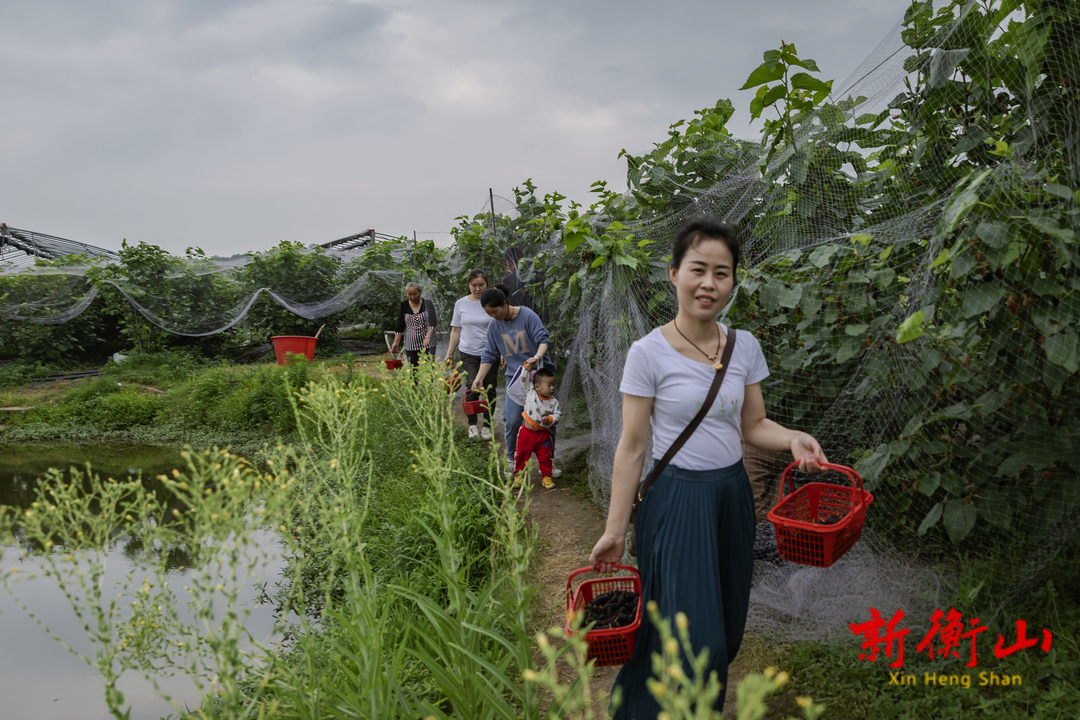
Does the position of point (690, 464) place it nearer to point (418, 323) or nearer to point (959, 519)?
point (959, 519)

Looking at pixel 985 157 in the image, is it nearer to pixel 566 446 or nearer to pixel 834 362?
pixel 834 362

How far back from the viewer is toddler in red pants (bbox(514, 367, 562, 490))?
446 centimetres

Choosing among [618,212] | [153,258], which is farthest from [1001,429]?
[153,258]

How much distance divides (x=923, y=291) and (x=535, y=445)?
301 centimetres

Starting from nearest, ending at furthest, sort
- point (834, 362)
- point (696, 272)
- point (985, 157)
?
1. point (696, 272)
2. point (985, 157)
3. point (834, 362)

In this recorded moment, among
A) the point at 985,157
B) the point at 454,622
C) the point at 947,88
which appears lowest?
the point at 454,622

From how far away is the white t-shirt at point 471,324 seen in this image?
5613mm

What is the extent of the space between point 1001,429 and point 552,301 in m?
4.47

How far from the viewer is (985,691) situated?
2.03m

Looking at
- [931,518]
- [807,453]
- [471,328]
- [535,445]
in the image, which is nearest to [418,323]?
[471,328]

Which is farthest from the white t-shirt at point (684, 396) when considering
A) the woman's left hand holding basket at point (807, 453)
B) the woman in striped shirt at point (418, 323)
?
the woman in striped shirt at point (418, 323)

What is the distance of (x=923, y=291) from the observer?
198 cm

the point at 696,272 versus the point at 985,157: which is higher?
the point at 985,157

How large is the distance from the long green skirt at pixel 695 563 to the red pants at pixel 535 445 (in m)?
2.83
